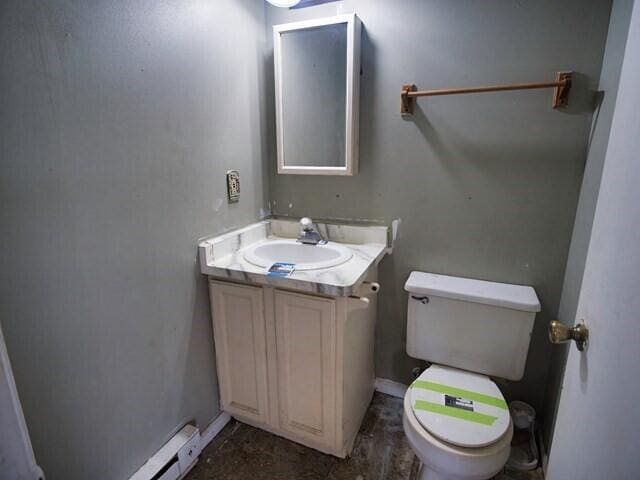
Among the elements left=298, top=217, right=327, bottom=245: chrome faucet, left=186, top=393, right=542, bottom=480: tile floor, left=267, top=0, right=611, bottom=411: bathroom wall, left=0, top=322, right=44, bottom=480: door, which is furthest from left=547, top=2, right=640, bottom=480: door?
left=298, top=217, right=327, bottom=245: chrome faucet

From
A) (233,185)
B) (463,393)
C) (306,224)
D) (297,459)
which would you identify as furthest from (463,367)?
(233,185)

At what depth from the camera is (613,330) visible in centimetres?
55

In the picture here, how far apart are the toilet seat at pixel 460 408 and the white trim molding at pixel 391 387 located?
1.49 ft

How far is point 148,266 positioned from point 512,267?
1.46m

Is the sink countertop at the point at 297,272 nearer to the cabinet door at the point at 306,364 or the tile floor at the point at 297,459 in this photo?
the cabinet door at the point at 306,364

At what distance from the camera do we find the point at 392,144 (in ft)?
5.15

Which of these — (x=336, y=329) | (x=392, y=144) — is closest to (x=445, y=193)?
(x=392, y=144)

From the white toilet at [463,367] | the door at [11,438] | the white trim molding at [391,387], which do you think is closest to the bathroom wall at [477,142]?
the white toilet at [463,367]

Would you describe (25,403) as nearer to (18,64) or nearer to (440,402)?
(18,64)

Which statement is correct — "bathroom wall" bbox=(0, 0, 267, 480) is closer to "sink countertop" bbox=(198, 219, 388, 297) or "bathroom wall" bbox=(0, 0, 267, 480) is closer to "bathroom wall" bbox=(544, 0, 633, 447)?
"sink countertop" bbox=(198, 219, 388, 297)

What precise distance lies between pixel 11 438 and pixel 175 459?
2.79 ft

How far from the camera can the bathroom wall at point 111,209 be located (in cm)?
84

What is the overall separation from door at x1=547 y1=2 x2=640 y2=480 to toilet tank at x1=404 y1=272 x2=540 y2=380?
24.7 inches

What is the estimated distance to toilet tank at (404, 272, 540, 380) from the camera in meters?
1.35
